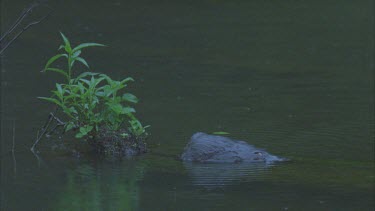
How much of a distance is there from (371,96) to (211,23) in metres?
4.92

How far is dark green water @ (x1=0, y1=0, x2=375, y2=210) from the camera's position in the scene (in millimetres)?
5273

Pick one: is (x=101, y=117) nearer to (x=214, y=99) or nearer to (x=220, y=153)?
(x=220, y=153)

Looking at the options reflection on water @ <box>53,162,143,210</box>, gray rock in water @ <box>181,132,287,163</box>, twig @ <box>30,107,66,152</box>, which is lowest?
reflection on water @ <box>53,162,143,210</box>

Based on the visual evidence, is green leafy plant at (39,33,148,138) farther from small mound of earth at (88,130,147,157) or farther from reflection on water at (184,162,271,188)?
reflection on water at (184,162,271,188)

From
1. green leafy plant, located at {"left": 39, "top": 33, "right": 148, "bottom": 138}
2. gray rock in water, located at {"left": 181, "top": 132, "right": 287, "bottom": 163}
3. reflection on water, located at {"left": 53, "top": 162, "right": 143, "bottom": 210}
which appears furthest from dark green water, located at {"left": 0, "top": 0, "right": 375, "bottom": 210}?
green leafy plant, located at {"left": 39, "top": 33, "right": 148, "bottom": 138}

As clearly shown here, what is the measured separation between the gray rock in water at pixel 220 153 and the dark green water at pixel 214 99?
130 millimetres

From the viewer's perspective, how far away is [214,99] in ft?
27.2

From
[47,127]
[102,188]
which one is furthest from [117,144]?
[102,188]

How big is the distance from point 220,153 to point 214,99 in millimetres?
2215

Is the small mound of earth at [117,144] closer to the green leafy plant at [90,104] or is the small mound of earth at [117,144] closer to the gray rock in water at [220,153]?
the green leafy plant at [90,104]

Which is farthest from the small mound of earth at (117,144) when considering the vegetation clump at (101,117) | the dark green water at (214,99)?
the dark green water at (214,99)

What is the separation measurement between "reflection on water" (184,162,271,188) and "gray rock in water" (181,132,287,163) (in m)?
0.07

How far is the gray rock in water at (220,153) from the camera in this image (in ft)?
19.9

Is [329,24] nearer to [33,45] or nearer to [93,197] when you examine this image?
[33,45]
